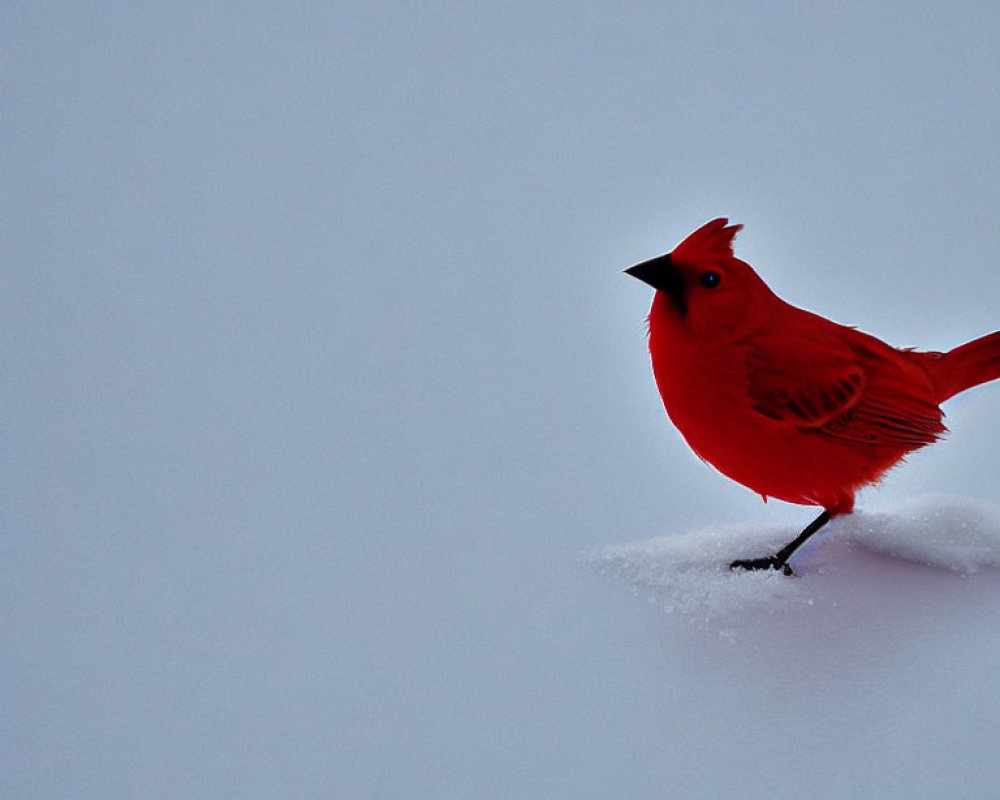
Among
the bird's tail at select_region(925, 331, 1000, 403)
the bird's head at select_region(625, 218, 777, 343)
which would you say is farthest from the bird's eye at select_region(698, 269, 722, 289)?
the bird's tail at select_region(925, 331, 1000, 403)

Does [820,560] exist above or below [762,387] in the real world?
below

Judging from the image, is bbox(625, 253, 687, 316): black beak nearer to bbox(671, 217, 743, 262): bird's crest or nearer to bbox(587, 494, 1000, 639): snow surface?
bbox(671, 217, 743, 262): bird's crest

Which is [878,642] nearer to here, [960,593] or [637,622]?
[960,593]

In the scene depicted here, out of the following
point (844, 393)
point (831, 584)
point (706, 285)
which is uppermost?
point (706, 285)

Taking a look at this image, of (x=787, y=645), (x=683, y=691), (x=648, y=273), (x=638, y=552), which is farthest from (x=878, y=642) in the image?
(x=648, y=273)

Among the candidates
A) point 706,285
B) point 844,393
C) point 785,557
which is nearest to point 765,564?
point 785,557

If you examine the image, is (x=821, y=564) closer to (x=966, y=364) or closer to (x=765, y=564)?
(x=765, y=564)

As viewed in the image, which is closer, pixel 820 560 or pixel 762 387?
pixel 762 387
